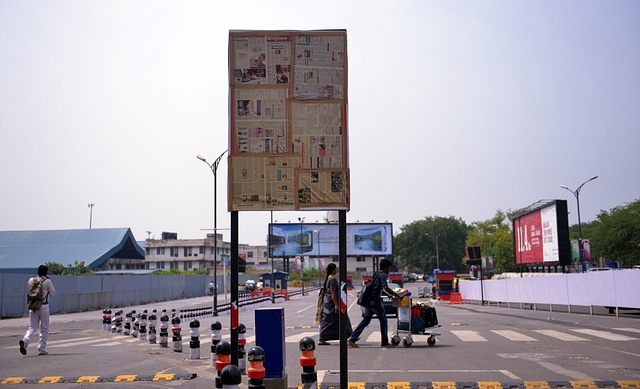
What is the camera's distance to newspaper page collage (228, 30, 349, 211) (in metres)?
7.91

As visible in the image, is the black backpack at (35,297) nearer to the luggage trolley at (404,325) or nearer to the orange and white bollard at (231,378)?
the luggage trolley at (404,325)

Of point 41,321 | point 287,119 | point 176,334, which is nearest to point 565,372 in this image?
point 287,119

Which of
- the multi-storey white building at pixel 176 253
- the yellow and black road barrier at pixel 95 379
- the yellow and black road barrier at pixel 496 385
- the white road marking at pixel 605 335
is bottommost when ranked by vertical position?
the white road marking at pixel 605 335

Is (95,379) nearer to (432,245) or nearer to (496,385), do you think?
(496,385)

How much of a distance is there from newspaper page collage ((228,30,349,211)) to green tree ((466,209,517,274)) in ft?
336

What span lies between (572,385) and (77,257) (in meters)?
67.3

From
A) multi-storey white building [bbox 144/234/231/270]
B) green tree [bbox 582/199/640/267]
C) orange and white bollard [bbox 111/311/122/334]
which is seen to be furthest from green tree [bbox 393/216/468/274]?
orange and white bollard [bbox 111/311/122/334]

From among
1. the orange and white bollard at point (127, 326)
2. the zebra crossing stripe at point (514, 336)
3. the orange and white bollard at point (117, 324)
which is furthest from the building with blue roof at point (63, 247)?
the zebra crossing stripe at point (514, 336)

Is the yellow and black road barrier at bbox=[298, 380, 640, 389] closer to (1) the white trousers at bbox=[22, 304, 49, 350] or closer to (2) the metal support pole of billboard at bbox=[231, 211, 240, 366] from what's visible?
(2) the metal support pole of billboard at bbox=[231, 211, 240, 366]

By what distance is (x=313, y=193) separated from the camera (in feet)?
25.8

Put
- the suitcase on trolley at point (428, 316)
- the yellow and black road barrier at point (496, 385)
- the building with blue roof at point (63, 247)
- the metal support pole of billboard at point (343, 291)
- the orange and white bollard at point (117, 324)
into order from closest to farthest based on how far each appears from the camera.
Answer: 1. the metal support pole of billboard at point (343, 291)
2. the yellow and black road barrier at point (496, 385)
3. the suitcase on trolley at point (428, 316)
4. the orange and white bollard at point (117, 324)
5. the building with blue roof at point (63, 247)

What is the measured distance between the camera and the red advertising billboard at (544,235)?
1747 inches

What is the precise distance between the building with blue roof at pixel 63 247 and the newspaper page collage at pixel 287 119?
2403 inches

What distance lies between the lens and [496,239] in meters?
132
